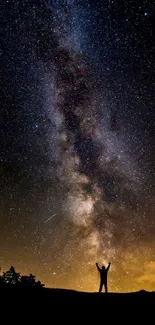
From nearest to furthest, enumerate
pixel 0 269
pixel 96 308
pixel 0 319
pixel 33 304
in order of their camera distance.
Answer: pixel 0 319 < pixel 33 304 < pixel 96 308 < pixel 0 269

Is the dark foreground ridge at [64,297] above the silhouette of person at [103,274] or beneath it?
beneath

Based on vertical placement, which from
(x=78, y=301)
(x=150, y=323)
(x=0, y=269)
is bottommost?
(x=150, y=323)

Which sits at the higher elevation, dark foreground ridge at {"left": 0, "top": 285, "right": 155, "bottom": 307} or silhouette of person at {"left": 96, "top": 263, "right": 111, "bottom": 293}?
silhouette of person at {"left": 96, "top": 263, "right": 111, "bottom": 293}

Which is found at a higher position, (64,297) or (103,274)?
(103,274)

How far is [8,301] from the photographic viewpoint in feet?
22.0

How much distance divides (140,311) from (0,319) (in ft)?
11.3

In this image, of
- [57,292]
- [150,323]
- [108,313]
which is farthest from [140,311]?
[57,292]

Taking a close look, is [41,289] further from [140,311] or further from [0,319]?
[140,311]

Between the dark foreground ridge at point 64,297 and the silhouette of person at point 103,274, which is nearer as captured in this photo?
the dark foreground ridge at point 64,297

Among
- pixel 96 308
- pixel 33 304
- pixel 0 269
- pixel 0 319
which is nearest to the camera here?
pixel 0 319

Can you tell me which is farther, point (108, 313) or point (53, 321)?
point (108, 313)

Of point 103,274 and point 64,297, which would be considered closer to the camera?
point 64,297

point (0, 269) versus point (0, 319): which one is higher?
point (0, 269)

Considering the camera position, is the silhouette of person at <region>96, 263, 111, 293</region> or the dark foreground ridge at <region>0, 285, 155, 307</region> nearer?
the dark foreground ridge at <region>0, 285, 155, 307</region>
